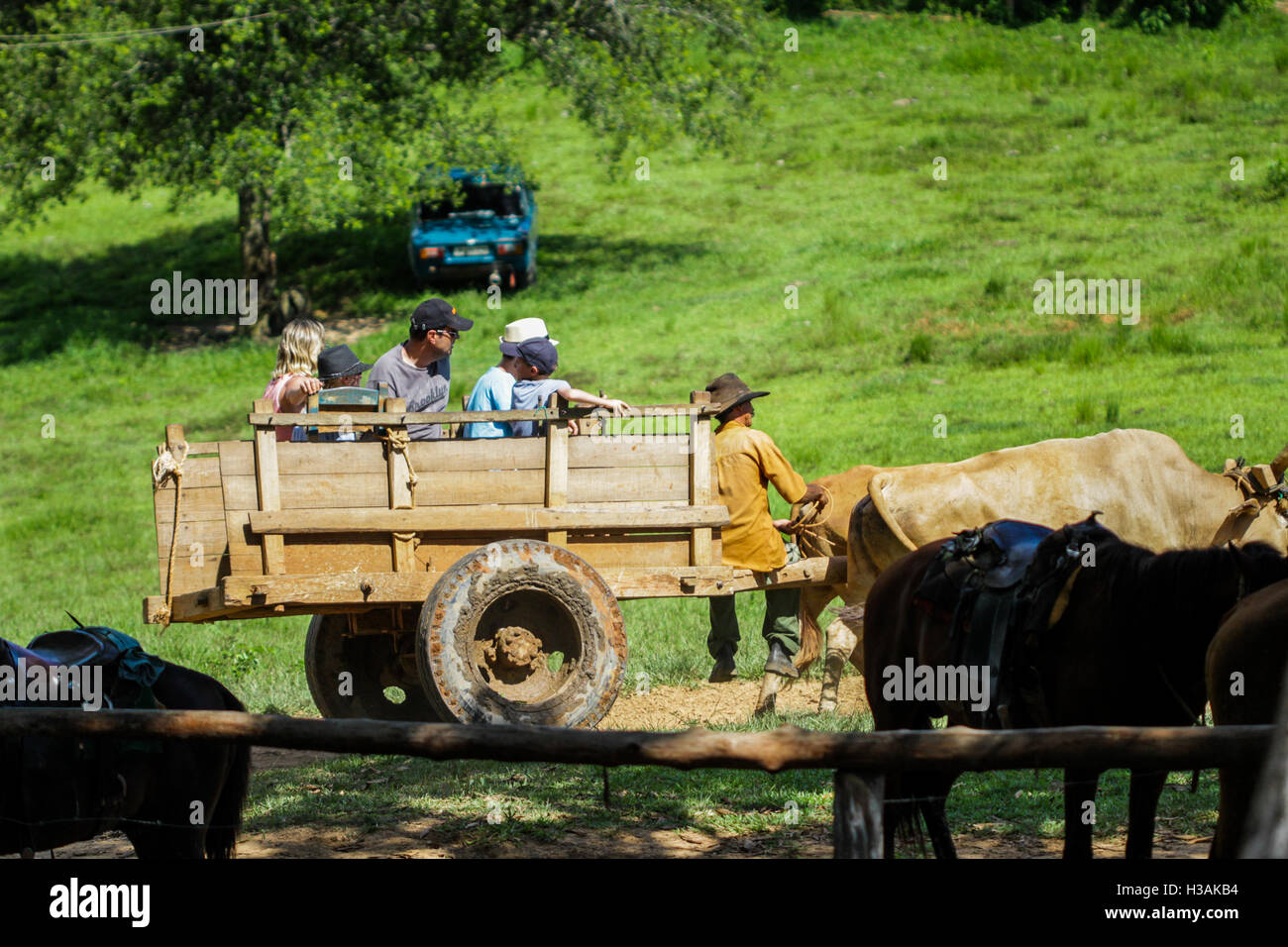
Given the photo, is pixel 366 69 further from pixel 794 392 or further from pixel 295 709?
pixel 295 709

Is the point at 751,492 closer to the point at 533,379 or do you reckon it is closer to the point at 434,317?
the point at 533,379

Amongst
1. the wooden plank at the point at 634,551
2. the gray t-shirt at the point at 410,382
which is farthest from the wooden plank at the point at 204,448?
the wooden plank at the point at 634,551

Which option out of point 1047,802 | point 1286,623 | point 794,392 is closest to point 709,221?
point 794,392

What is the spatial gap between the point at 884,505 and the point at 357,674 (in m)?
3.36

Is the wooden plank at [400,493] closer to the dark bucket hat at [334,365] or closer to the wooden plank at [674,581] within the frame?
the dark bucket hat at [334,365]

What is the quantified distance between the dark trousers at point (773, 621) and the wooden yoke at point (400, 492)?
257cm

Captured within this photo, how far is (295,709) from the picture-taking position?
8766mm

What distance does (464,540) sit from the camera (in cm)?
738

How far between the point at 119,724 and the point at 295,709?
15.0 feet

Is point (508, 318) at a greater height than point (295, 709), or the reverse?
point (508, 318)

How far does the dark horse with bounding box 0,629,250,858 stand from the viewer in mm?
4883

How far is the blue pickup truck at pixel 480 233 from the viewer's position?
20.6 m

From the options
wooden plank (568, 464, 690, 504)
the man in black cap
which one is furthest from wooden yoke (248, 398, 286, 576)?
wooden plank (568, 464, 690, 504)

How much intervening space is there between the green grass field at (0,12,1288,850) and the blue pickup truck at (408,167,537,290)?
624 millimetres
